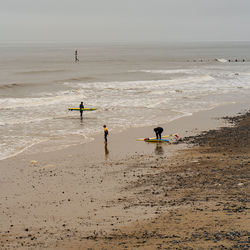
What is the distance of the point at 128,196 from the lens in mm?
14555

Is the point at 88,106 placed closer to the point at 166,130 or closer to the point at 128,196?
the point at 166,130

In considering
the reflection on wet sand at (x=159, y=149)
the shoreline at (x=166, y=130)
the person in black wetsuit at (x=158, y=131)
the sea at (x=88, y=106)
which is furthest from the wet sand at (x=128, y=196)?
the sea at (x=88, y=106)

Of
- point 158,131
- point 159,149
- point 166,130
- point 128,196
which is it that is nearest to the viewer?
point 128,196

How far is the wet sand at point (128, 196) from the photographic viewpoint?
11.1 meters

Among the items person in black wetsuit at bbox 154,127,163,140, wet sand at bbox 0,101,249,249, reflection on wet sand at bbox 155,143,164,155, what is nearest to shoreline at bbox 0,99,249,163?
wet sand at bbox 0,101,249,249

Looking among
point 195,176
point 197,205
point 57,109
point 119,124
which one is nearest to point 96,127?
point 119,124

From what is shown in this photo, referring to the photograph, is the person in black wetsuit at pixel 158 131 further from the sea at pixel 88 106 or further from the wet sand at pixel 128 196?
the sea at pixel 88 106

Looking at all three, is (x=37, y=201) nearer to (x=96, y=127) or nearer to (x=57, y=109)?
(x=96, y=127)

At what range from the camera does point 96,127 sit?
28359mm

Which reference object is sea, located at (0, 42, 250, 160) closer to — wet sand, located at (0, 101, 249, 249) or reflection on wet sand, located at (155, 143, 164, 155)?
wet sand, located at (0, 101, 249, 249)

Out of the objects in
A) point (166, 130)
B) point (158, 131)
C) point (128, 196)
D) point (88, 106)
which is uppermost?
point (158, 131)

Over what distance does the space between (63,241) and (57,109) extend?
25.6m

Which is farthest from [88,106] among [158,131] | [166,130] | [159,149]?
[159,149]

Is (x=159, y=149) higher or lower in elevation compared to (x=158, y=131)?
lower
